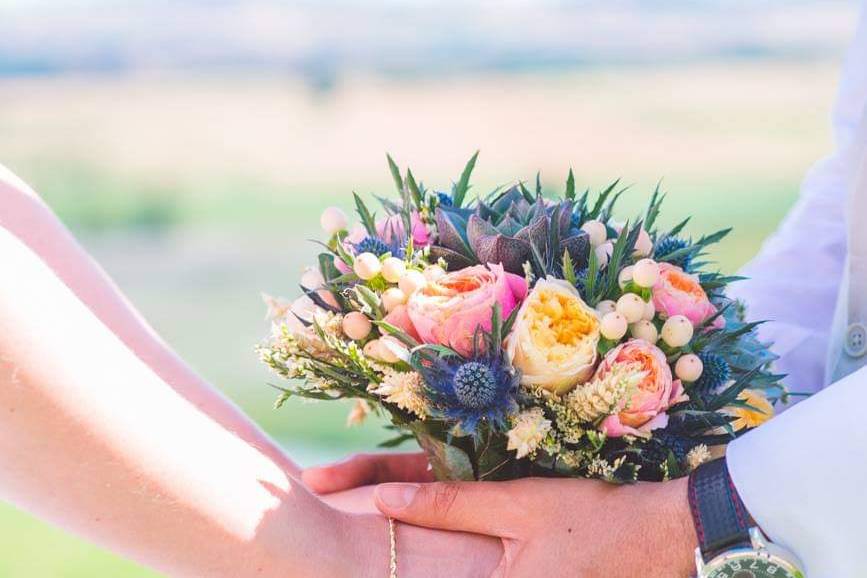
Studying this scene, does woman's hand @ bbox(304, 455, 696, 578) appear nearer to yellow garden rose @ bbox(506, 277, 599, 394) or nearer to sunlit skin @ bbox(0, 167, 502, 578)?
sunlit skin @ bbox(0, 167, 502, 578)

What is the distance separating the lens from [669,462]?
1.29 meters

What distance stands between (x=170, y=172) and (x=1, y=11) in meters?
9.29

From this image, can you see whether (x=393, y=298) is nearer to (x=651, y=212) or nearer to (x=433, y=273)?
(x=433, y=273)

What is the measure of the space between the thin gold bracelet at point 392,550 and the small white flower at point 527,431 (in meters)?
0.25

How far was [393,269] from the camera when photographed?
1.29m

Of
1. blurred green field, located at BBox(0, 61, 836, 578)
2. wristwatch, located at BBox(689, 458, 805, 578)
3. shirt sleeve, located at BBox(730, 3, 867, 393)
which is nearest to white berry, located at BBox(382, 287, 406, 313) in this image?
wristwatch, located at BBox(689, 458, 805, 578)

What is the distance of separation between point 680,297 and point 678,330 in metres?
0.06

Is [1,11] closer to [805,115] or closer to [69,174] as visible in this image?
[69,174]

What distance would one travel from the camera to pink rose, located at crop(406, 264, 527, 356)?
123cm

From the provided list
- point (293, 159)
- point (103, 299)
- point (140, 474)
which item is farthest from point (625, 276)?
point (293, 159)

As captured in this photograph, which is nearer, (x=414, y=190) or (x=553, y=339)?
(x=553, y=339)

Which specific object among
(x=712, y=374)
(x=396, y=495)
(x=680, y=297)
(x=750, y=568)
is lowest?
(x=750, y=568)

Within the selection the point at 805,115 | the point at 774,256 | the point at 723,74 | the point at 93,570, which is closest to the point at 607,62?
the point at 723,74

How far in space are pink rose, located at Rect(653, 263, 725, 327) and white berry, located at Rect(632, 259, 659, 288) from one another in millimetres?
47
